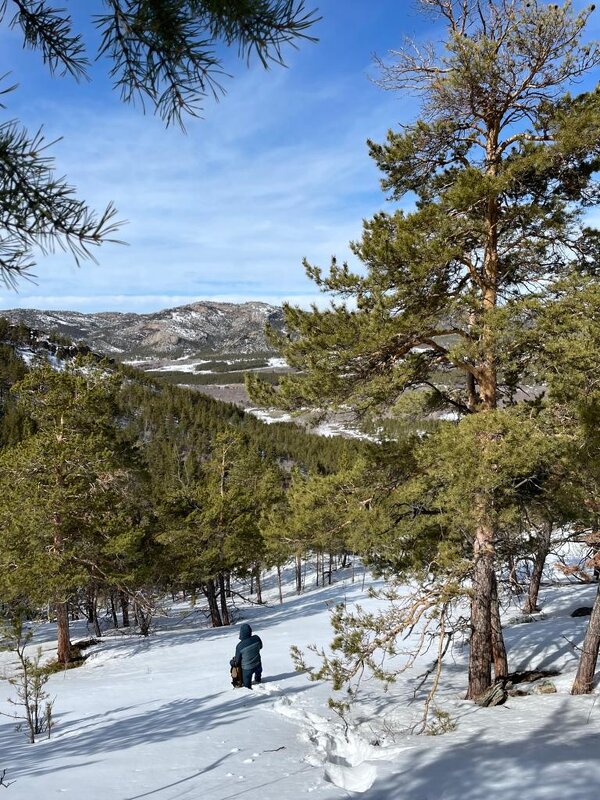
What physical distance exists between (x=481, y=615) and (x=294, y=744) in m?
3.47

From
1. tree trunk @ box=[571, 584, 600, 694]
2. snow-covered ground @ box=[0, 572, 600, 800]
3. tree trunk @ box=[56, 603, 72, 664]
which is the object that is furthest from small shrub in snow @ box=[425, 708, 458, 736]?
tree trunk @ box=[56, 603, 72, 664]

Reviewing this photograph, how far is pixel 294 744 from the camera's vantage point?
583 centimetres

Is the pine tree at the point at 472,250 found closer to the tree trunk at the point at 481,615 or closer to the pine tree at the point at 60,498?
the tree trunk at the point at 481,615

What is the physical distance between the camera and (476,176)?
21.8 ft

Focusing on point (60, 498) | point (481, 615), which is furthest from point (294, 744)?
point (60, 498)

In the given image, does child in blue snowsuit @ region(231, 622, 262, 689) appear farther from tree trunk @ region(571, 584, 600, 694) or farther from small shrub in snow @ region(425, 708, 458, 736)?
tree trunk @ region(571, 584, 600, 694)

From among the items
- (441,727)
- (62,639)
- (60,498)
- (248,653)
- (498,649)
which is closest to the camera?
(441,727)

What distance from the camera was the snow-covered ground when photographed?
14.2ft

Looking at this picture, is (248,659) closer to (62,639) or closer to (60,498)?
(60,498)

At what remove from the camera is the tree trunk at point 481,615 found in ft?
24.6

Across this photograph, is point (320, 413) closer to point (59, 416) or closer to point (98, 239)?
point (98, 239)

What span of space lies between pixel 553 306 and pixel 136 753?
7.15 m

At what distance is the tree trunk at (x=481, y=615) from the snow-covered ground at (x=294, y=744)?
48 cm

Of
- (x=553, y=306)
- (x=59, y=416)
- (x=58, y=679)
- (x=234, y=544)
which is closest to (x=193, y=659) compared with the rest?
(x=58, y=679)
